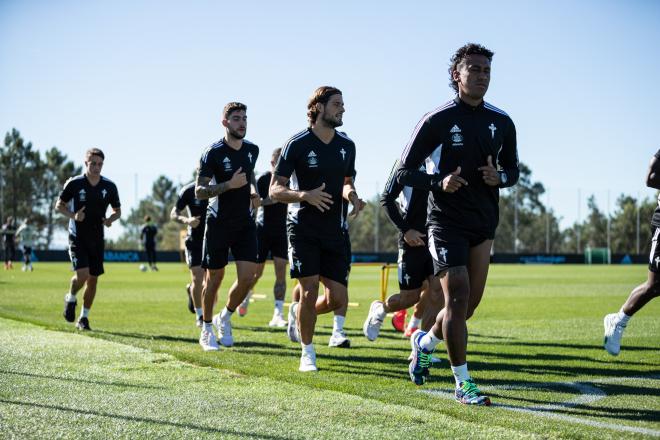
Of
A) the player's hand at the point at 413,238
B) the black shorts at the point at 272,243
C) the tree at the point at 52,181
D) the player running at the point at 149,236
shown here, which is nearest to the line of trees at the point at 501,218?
the tree at the point at 52,181

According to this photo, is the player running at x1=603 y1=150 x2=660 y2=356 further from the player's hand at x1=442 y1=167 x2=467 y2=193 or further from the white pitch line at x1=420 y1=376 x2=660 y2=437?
the player's hand at x1=442 y1=167 x2=467 y2=193

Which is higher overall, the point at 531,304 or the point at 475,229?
the point at 475,229

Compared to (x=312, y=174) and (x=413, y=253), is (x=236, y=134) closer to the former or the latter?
(x=312, y=174)

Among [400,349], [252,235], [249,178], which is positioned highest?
[249,178]

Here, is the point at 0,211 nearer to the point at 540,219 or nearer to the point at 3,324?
the point at 540,219

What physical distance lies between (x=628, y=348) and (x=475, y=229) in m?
4.37

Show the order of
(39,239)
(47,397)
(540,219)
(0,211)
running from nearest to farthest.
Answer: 1. (47,397)
2. (0,211)
3. (39,239)
4. (540,219)

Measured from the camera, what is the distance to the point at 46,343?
9.29m

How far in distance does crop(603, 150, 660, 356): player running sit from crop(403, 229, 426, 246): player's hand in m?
2.07

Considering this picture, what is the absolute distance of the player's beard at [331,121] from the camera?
7.86 metres

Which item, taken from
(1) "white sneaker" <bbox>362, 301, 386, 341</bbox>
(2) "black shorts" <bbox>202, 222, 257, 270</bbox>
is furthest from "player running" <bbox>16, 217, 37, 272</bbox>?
(1) "white sneaker" <bbox>362, 301, 386, 341</bbox>

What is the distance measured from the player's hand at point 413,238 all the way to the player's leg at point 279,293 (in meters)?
4.27

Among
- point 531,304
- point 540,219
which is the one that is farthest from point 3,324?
point 540,219

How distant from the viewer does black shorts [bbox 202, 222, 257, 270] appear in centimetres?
975
